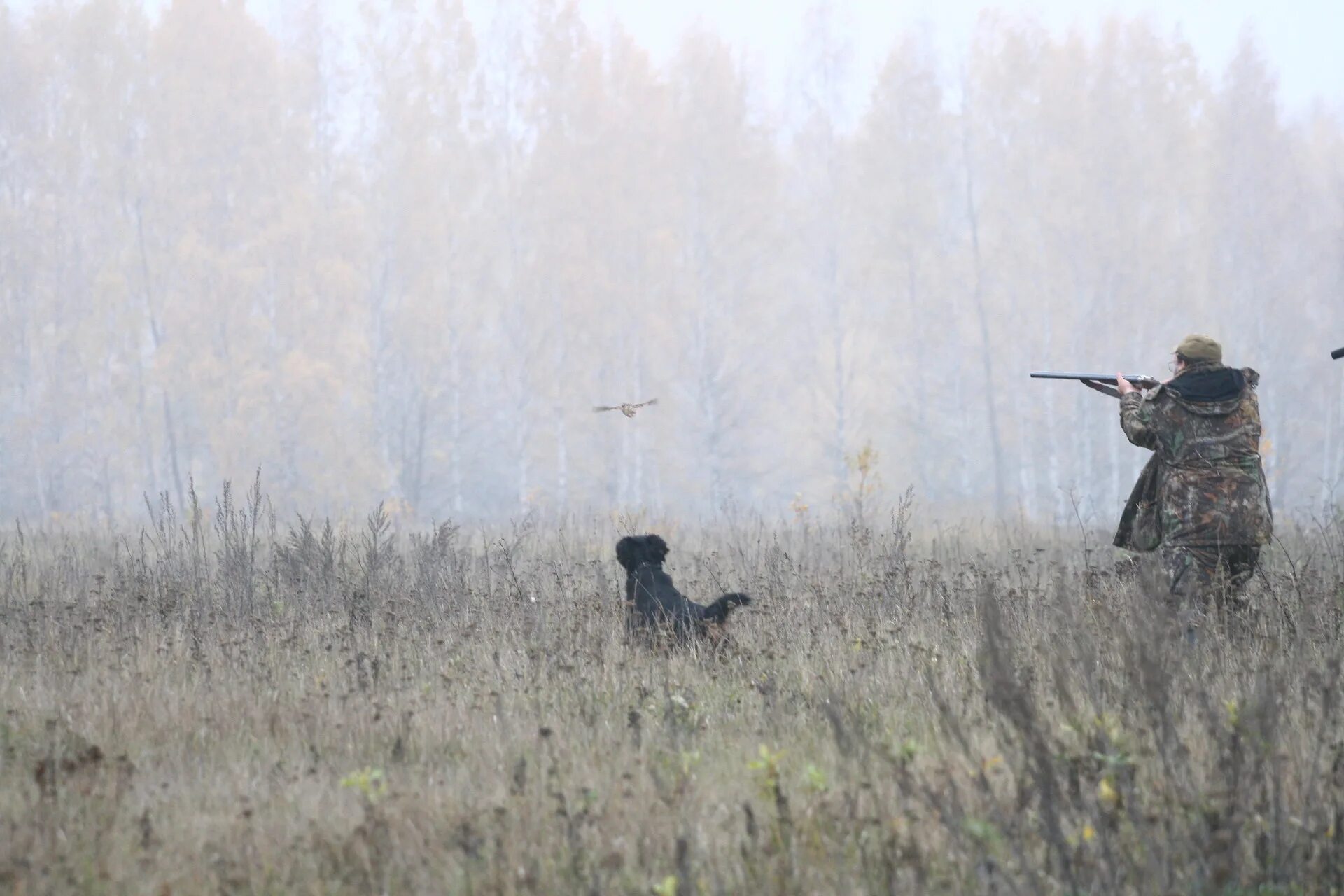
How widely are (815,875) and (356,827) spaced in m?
1.22

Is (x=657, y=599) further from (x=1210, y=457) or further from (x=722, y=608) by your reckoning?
(x=1210, y=457)

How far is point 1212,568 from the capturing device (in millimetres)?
5375

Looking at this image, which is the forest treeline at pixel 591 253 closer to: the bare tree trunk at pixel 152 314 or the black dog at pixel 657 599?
the bare tree trunk at pixel 152 314

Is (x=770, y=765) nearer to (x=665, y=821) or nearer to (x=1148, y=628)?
(x=665, y=821)

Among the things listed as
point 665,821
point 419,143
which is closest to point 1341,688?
point 665,821

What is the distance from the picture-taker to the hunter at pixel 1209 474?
5.32 metres

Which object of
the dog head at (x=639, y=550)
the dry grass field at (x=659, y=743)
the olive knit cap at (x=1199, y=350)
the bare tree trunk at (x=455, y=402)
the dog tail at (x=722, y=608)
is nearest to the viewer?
the dry grass field at (x=659, y=743)

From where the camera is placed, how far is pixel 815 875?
277cm

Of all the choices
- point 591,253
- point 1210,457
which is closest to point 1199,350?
point 1210,457

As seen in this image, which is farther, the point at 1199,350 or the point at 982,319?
the point at 982,319

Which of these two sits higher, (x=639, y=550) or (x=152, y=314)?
(x=152, y=314)

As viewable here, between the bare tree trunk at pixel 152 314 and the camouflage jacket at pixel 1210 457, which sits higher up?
the bare tree trunk at pixel 152 314

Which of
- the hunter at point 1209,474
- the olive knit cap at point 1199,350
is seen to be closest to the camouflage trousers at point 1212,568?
the hunter at point 1209,474

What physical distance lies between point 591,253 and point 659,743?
64.1 ft
